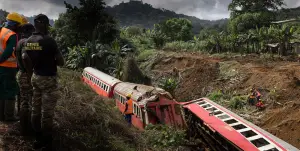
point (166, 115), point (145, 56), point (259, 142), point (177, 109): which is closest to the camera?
point (259, 142)

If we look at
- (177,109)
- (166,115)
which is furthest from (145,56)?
(166,115)

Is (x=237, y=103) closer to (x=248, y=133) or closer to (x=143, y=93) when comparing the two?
(x=143, y=93)

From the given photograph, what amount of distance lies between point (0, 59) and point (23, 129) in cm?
135

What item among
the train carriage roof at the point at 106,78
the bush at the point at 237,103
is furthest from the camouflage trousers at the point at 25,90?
the bush at the point at 237,103

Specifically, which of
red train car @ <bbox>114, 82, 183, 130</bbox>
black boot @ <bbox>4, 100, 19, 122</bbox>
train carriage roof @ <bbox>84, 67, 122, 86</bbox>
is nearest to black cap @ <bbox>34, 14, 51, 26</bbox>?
black boot @ <bbox>4, 100, 19, 122</bbox>

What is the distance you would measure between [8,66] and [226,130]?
5843 millimetres

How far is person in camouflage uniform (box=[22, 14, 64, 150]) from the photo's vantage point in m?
4.26

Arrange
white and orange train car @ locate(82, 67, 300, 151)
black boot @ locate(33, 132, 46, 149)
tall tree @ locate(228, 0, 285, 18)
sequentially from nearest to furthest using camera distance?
black boot @ locate(33, 132, 46, 149)
white and orange train car @ locate(82, 67, 300, 151)
tall tree @ locate(228, 0, 285, 18)

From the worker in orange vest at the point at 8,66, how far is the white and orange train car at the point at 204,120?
532 cm

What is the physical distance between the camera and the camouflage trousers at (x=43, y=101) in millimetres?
4309

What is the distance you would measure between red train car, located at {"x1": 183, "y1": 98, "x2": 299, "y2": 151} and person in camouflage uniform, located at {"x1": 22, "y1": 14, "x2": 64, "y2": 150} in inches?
185

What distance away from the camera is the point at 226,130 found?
7.77 meters

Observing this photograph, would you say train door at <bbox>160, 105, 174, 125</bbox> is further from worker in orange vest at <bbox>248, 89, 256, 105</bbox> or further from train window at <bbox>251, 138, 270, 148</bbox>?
worker in orange vest at <bbox>248, 89, 256, 105</bbox>

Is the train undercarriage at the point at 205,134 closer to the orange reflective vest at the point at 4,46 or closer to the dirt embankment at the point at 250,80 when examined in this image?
the dirt embankment at the point at 250,80
